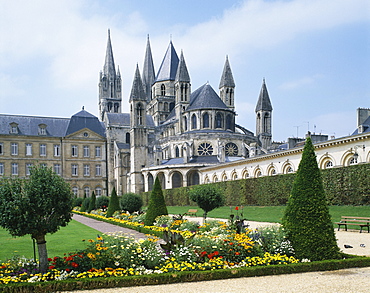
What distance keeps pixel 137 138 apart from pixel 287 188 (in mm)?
31622

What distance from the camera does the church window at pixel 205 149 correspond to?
5112 cm

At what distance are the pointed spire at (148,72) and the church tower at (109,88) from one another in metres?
5.46

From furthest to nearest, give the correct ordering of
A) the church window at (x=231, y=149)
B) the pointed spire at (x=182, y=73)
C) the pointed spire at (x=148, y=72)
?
the pointed spire at (x=148, y=72)
the pointed spire at (x=182, y=73)
the church window at (x=231, y=149)

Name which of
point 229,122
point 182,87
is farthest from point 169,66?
point 229,122

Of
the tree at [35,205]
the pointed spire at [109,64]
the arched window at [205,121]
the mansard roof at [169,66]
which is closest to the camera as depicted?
the tree at [35,205]

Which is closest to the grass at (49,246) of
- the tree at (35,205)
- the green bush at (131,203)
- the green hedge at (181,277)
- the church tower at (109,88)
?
the tree at (35,205)

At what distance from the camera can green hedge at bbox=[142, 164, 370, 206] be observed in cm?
2108

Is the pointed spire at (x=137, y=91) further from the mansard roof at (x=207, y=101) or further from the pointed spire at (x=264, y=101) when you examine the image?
the pointed spire at (x=264, y=101)

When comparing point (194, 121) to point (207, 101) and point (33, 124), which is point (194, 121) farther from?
point (33, 124)

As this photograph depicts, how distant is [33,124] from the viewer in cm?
5700

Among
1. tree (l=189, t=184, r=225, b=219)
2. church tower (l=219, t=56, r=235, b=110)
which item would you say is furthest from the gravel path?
church tower (l=219, t=56, r=235, b=110)

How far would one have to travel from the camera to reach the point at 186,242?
911 centimetres

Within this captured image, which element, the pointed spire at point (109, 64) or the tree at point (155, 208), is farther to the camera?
the pointed spire at point (109, 64)

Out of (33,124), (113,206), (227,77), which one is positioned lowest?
(113,206)
